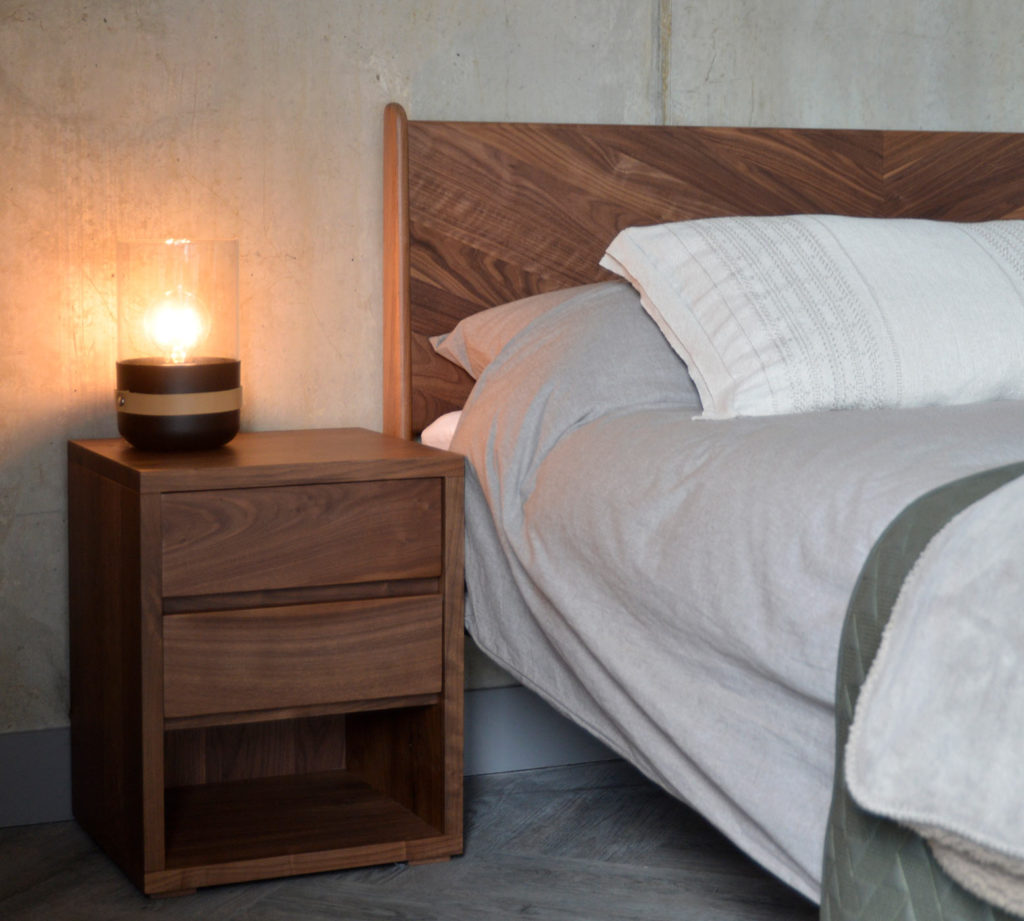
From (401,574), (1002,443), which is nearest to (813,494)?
(1002,443)

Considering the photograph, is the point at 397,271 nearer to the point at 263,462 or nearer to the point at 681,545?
the point at 263,462

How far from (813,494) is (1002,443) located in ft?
0.67

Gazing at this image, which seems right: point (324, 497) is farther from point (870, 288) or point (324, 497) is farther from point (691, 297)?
point (870, 288)

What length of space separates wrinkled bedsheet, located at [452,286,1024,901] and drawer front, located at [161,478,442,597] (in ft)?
0.28

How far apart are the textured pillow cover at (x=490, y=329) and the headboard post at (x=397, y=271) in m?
0.06

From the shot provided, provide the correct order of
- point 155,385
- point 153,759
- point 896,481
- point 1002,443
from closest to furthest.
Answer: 1. point 896,481
2. point 1002,443
3. point 153,759
4. point 155,385

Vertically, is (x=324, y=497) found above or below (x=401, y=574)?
above

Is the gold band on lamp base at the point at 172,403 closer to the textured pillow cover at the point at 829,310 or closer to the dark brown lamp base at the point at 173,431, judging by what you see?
the dark brown lamp base at the point at 173,431

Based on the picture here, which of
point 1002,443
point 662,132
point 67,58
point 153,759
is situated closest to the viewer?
point 1002,443

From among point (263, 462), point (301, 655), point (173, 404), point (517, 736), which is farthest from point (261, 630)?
point (517, 736)

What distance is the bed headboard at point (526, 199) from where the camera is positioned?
1.98 meters

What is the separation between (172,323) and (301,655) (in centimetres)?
52

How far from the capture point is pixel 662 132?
210 centimetres

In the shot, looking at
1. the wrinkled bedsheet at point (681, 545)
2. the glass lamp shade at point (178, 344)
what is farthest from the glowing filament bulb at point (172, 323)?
the wrinkled bedsheet at point (681, 545)
